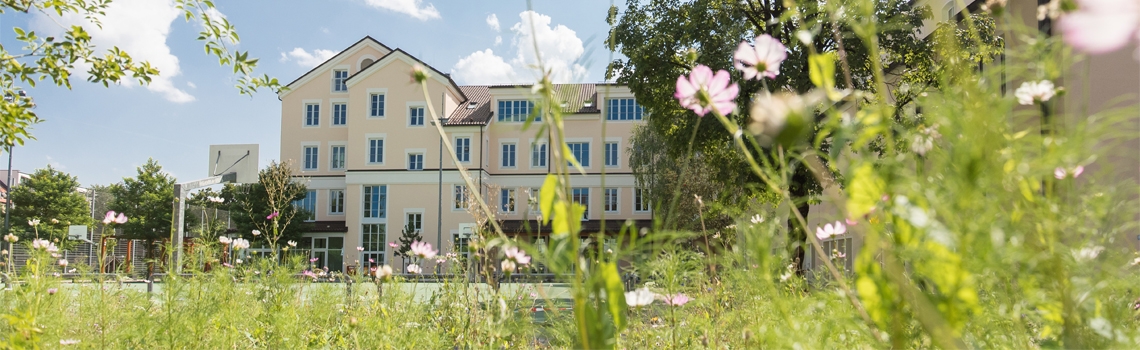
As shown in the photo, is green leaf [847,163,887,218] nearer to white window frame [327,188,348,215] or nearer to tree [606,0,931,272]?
tree [606,0,931,272]

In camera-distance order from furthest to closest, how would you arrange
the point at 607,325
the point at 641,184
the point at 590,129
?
the point at 590,129
the point at 641,184
the point at 607,325

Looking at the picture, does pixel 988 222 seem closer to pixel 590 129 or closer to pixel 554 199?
pixel 554 199

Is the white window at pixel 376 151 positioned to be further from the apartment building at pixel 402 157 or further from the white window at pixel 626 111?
the white window at pixel 626 111

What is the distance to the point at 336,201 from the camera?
2895cm

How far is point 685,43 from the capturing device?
13.1 metres

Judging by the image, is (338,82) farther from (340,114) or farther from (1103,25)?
(1103,25)

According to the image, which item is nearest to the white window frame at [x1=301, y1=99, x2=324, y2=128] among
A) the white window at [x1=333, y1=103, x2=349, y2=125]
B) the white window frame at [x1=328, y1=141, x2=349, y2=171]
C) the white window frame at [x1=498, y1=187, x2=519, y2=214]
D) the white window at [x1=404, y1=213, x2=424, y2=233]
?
the white window at [x1=333, y1=103, x2=349, y2=125]

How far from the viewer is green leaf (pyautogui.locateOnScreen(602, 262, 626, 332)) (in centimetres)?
78

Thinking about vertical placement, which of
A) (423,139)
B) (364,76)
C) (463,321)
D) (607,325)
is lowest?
(463,321)

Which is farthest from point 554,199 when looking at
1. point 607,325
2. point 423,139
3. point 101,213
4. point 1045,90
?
point 101,213

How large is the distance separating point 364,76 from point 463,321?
26384 millimetres

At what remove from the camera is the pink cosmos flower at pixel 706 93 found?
88 cm

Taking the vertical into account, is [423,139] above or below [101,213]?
above

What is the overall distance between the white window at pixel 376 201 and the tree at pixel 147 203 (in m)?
9.13
